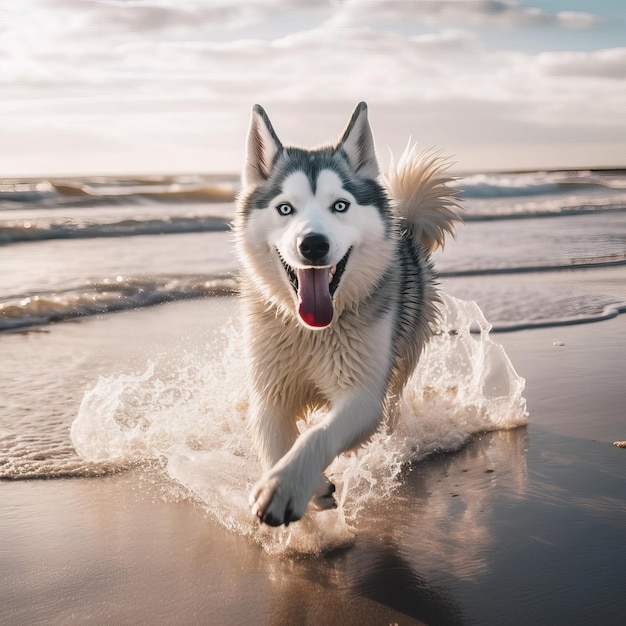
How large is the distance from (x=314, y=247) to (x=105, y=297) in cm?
593

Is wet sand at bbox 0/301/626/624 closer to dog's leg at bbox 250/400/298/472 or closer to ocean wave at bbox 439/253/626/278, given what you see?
dog's leg at bbox 250/400/298/472

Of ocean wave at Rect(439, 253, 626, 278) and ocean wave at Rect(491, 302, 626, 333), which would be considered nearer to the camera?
ocean wave at Rect(491, 302, 626, 333)

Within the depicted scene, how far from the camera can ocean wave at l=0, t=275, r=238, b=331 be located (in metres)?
7.66

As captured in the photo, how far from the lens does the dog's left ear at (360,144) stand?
11.6 feet

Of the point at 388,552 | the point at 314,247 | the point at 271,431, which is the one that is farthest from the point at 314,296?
the point at 388,552

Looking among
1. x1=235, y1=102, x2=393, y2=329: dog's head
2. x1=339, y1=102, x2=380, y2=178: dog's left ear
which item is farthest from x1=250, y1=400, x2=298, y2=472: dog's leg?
x1=339, y1=102, x2=380, y2=178: dog's left ear

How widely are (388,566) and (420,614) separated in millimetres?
344

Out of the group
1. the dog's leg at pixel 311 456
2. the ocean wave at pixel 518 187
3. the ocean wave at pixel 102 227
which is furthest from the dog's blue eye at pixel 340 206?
the ocean wave at pixel 518 187

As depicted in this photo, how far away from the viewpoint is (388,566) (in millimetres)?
2928

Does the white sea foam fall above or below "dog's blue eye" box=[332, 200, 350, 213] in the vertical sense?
below

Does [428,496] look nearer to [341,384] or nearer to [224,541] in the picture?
[341,384]

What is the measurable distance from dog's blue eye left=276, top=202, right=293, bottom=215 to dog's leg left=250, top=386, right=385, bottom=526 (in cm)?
79

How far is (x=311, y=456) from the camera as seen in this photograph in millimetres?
2783

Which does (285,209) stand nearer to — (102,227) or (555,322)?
(555,322)
